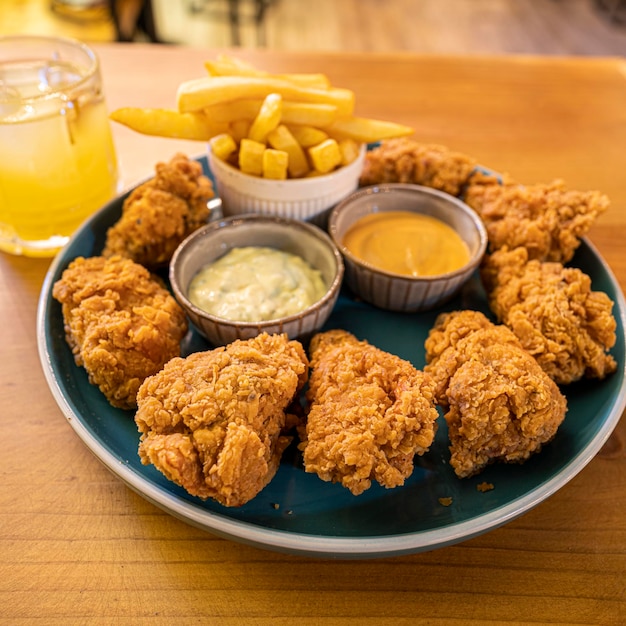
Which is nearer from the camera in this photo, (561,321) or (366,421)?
(366,421)

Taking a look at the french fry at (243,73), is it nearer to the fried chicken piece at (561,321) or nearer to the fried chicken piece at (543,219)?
the fried chicken piece at (543,219)

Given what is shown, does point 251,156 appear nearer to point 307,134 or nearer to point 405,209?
point 307,134

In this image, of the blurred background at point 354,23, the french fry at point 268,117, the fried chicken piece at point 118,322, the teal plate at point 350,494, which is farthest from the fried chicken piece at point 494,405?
the blurred background at point 354,23

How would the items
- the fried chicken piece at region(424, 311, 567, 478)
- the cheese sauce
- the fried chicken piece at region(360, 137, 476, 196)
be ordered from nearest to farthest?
the fried chicken piece at region(424, 311, 567, 478), the cheese sauce, the fried chicken piece at region(360, 137, 476, 196)

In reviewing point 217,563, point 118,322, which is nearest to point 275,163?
point 118,322

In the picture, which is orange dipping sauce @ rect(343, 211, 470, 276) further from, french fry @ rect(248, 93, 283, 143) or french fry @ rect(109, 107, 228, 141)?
french fry @ rect(109, 107, 228, 141)

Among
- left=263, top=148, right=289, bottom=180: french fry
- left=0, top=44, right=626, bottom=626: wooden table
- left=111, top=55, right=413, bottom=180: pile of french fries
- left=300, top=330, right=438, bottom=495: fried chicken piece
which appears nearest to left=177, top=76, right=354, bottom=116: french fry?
left=111, top=55, right=413, bottom=180: pile of french fries

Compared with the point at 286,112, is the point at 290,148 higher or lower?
lower
